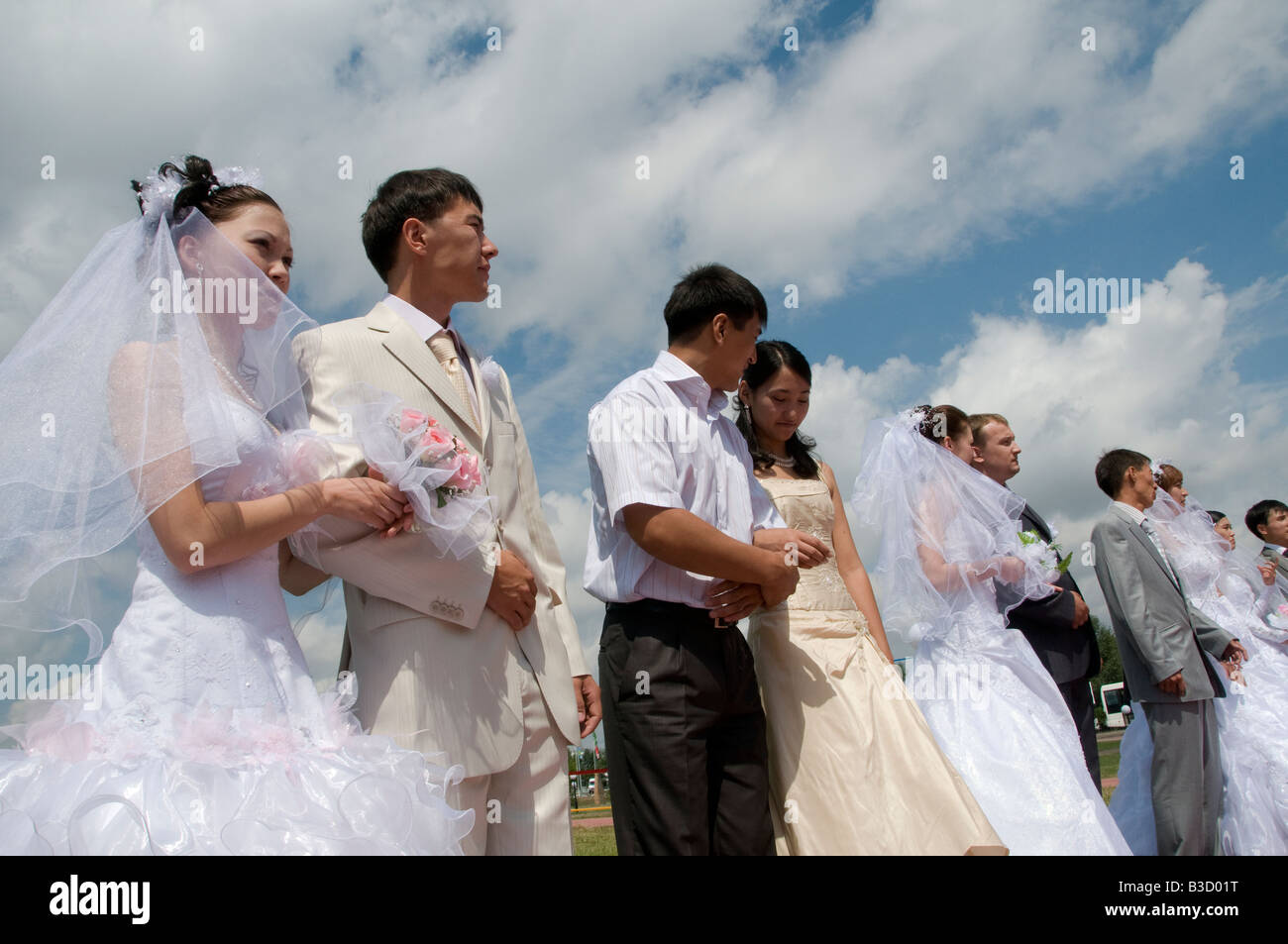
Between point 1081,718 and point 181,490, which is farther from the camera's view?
point 1081,718

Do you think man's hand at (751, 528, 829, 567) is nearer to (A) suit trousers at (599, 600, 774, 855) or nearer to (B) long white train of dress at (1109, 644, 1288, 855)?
(A) suit trousers at (599, 600, 774, 855)

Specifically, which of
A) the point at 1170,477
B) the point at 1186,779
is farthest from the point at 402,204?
the point at 1170,477

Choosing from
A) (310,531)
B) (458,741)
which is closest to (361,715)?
→ (458,741)

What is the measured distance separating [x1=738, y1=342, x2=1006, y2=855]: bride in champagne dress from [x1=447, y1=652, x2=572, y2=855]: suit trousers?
40.5 inches

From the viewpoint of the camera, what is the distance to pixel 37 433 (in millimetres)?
2418

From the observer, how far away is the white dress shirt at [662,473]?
10.8ft

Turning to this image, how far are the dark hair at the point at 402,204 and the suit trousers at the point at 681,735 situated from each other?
1491 mm

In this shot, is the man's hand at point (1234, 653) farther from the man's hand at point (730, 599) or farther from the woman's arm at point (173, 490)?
the woman's arm at point (173, 490)

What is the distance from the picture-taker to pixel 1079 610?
18.8 feet

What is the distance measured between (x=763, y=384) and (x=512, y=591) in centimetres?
212

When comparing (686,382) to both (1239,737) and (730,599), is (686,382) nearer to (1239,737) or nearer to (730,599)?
(730,599)
